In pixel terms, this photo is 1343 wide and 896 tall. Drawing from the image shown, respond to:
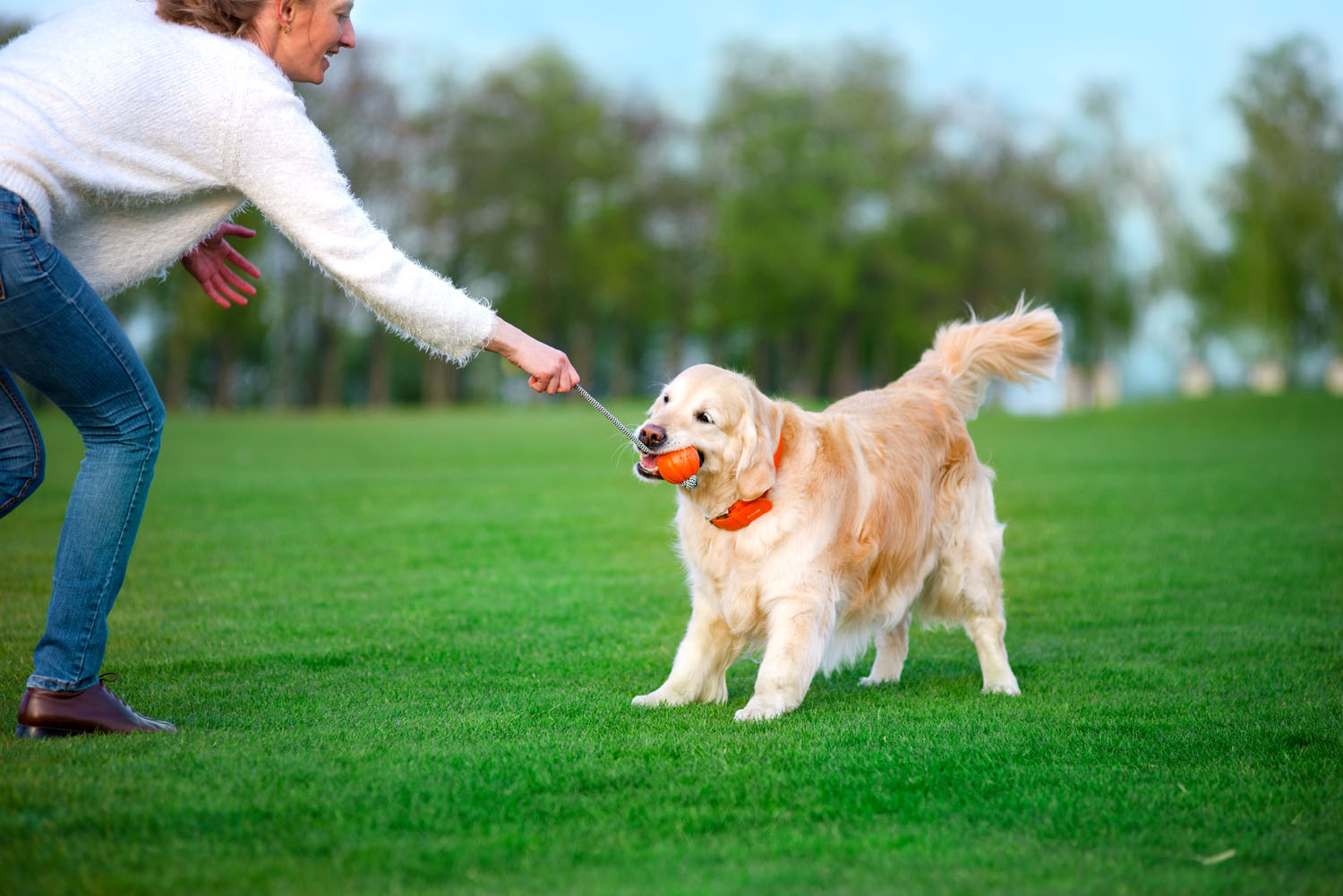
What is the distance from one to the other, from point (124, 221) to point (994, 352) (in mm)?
3970

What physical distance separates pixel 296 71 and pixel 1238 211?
38.7 metres

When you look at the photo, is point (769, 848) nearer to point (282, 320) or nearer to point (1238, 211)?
point (1238, 211)

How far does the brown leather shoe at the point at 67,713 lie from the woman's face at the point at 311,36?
197 cm

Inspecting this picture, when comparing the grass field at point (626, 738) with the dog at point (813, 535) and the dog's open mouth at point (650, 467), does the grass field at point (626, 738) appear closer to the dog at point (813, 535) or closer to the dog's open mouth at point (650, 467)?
the dog at point (813, 535)

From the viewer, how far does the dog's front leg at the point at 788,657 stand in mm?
4441

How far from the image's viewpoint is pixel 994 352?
19.6 feet

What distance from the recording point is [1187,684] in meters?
4.87

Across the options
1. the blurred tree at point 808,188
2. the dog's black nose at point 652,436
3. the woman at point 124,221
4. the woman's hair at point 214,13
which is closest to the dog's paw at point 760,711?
the dog's black nose at point 652,436

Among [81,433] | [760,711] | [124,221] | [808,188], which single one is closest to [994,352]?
[760,711]

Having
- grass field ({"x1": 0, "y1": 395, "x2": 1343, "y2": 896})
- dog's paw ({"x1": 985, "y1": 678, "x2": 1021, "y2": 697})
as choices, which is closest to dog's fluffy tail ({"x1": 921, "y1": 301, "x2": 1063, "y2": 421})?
grass field ({"x1": 0, "y1": 395, "x2": 1343, "y2": 896})

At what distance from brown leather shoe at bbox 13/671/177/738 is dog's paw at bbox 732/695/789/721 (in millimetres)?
2016

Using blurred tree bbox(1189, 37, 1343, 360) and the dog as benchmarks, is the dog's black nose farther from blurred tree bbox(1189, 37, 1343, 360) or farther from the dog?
blurred tree bbox(1189, 37, 1343, 360)

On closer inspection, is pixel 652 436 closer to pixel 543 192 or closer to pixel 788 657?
pixel 788 657

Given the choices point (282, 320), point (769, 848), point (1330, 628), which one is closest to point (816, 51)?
point (282, 320)
